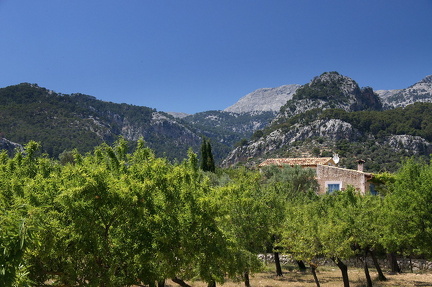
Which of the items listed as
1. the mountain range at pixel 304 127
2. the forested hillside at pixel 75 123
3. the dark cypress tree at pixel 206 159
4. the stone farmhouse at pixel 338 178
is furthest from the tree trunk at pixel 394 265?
the mountain range at pixel 304 127

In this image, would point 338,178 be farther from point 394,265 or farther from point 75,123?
point 75,123

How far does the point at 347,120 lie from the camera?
9975 centimetres

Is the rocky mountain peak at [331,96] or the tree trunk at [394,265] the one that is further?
the rocky mountain peak at [331,96]

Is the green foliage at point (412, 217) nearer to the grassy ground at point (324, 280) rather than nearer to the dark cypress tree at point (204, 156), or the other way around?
the grassy ground at point (324, 280)

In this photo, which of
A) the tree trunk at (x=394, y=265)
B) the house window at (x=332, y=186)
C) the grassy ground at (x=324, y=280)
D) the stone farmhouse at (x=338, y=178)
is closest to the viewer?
the grassy ground at (x=324, y=280)

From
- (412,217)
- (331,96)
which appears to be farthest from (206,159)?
(331,96)

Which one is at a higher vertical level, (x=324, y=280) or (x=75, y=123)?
(x=75, y=123)

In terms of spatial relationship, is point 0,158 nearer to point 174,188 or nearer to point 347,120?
point 174,188

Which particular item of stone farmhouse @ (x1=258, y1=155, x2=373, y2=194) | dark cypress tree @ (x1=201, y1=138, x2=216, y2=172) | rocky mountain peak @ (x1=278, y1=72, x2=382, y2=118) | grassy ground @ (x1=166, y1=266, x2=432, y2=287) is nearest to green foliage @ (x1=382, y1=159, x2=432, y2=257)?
grassy ground @ (x1=166, y1=266, x2=432, y2=287)

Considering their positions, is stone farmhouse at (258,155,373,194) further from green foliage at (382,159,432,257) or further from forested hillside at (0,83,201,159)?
forested hillside at (0,83,201,159)

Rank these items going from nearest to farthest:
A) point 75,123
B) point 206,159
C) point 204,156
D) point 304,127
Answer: point 206,159, point 204,156, point 304,127, point 75,123

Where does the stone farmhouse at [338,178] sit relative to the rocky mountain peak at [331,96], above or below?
below

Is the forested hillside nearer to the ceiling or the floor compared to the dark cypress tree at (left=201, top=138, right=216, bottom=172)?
nearer to the ceiling

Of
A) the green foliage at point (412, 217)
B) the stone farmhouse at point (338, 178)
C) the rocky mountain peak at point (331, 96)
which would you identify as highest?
the rocky mountain peak at point (331, 96)
